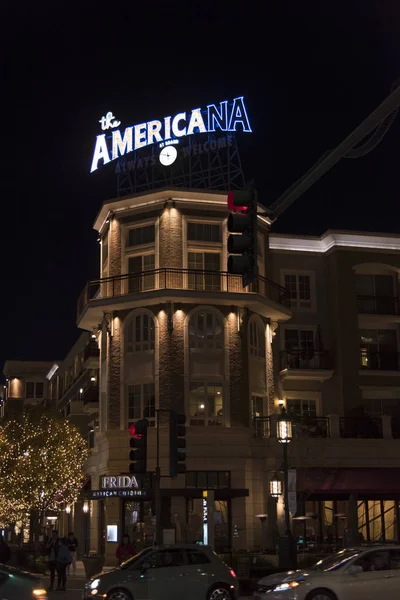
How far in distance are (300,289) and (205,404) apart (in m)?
9.95

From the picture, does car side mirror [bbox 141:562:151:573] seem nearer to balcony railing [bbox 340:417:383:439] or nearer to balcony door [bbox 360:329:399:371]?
balcony railing [bbox 340:417:383:439]

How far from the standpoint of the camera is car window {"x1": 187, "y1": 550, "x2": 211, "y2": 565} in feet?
62.3

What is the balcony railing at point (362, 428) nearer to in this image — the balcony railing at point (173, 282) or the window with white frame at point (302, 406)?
the window with white frame at point (302, 406)

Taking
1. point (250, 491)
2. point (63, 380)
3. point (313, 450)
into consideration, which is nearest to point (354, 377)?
point (313, 450)

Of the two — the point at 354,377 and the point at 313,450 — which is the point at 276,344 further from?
the point at 313,450

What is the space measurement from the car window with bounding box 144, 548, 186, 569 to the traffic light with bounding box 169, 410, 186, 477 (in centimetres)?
286

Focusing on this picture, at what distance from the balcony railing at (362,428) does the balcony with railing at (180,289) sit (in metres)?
6.27

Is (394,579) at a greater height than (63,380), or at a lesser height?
lesser

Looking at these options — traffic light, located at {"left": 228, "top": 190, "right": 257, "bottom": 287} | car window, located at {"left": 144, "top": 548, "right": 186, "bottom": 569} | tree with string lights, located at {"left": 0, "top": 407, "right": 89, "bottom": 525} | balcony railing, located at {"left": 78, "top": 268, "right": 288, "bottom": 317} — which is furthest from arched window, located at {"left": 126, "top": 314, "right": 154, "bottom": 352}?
traffic light, located at {"left": 228, "top": 190, "right": 257, "bottom": 287}

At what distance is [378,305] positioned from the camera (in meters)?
44.7

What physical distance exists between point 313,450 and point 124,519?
8725 mm

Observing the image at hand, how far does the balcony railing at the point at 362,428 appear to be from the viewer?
129 ft

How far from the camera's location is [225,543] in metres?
35.7

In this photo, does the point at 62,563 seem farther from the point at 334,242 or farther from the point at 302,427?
the point at 334,242
